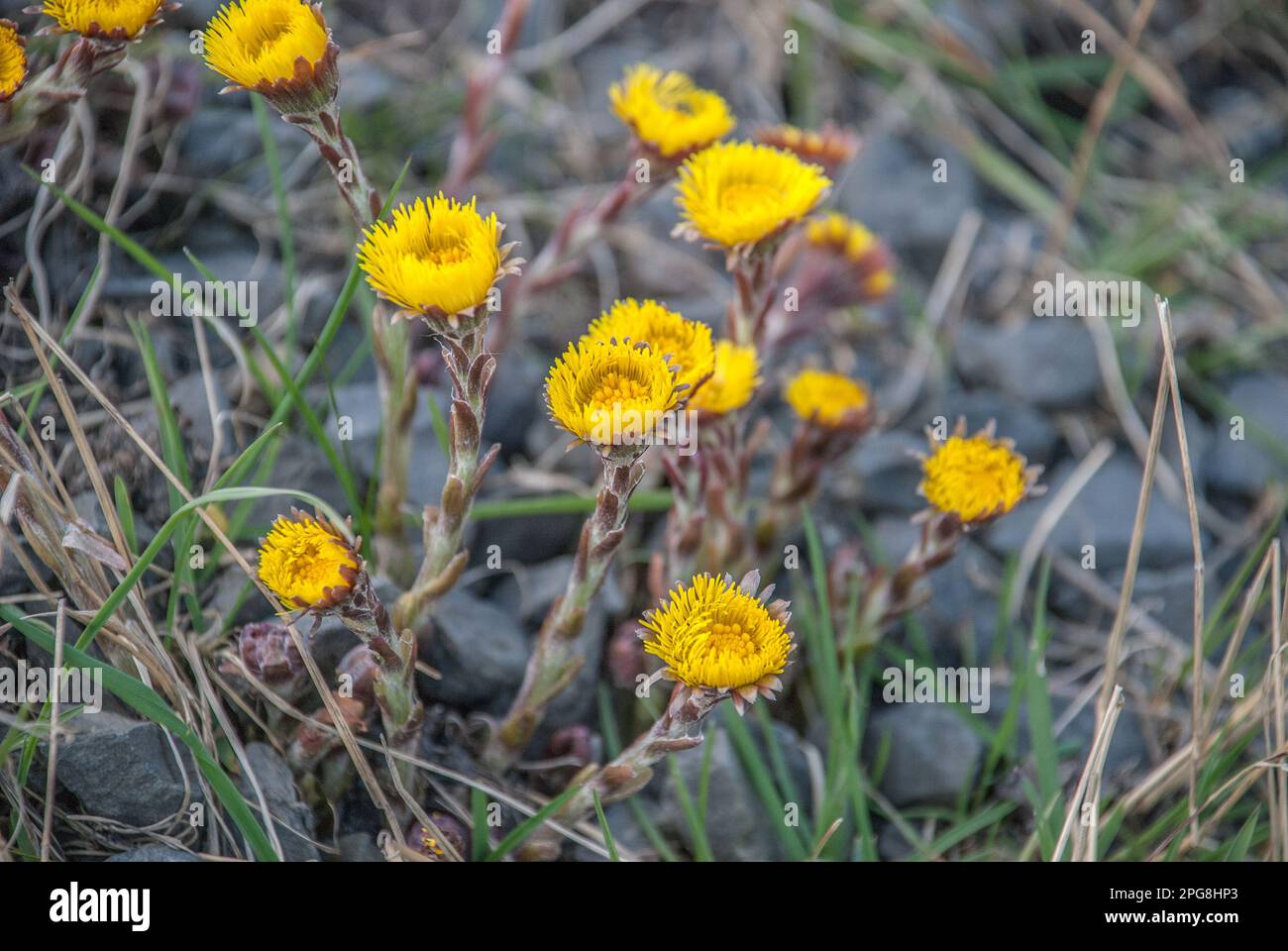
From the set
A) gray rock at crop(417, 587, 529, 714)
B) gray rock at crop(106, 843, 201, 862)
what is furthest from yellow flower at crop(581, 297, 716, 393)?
gray rock at crop(106, 843, 201, 862)

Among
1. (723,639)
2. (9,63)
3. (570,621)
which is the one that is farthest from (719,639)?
(9,63)

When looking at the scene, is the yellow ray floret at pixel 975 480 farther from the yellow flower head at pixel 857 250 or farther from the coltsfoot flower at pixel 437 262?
the coltsfoot flower at pixel 437 262

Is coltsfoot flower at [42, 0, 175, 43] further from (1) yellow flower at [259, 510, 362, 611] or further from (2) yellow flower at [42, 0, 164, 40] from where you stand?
(1) yellow flower at [259, 510, 362, 611]

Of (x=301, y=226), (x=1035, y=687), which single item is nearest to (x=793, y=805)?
(x=1035, y=687)

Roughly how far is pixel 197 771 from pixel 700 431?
0.82 metres

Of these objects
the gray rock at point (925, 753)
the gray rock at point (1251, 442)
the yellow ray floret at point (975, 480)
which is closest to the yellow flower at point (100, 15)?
the yellow ray floret at point (975, 480)

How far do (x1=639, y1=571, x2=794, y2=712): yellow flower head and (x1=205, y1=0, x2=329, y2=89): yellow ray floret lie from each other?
78 cm

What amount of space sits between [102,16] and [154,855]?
3.47 ft

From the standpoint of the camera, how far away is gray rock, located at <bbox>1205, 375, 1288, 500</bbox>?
2094mm

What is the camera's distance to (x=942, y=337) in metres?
2.31

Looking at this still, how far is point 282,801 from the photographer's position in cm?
133

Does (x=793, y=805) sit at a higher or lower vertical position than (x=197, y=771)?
lower
